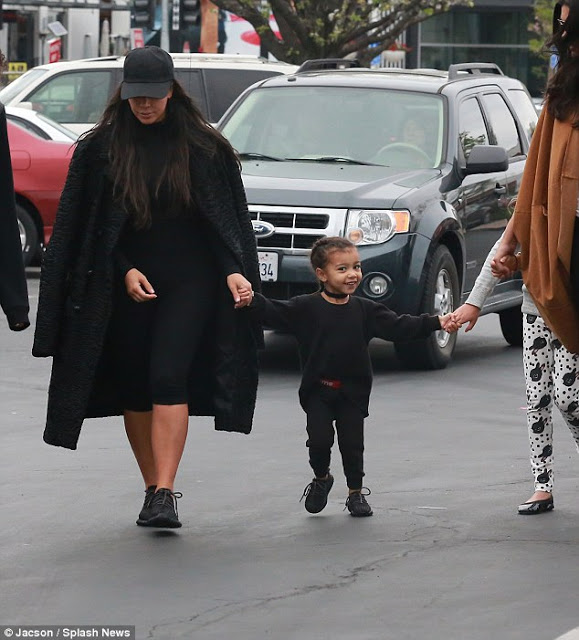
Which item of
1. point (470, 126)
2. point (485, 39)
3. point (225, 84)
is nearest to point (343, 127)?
point (470, 126)

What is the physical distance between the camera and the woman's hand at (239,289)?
6.54 metres

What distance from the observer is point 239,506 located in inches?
282

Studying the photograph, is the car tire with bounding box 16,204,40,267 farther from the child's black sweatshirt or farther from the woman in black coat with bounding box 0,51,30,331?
the woman in black coat with bounding box 0,51,30,331

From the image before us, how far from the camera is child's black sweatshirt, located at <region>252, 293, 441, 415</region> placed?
685cm

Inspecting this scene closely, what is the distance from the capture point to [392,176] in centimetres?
1166

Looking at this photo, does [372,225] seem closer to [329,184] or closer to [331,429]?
[329,184]

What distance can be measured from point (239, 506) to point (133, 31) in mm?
42891

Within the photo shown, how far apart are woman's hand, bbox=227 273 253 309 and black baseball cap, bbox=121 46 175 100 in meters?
0.72

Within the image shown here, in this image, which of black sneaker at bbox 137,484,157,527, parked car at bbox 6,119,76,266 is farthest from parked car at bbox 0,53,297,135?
black sneaker at bbox 137,484,157,527

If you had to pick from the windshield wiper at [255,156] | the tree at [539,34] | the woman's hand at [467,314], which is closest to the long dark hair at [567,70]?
the woman's hand at [467,314]

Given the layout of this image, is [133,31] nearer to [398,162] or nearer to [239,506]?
[398,162]

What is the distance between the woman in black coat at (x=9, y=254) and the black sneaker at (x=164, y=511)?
35.0 inches

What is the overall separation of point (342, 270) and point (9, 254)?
4.67 feet

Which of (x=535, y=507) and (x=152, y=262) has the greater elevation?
(x=152, y=262)
